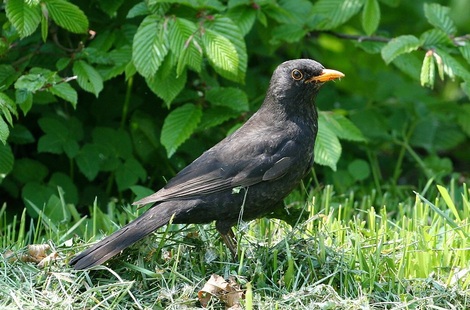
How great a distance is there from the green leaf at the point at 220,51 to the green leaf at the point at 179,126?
1.86 feet

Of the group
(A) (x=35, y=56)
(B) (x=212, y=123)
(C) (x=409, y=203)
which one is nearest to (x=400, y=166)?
(C) (x=409, y=203)

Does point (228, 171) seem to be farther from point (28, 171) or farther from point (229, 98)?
point (28, 171)

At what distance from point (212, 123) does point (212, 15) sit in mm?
768

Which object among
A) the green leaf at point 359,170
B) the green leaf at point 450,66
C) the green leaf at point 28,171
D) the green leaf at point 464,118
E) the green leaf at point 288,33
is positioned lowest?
the green leaf at point 359,170

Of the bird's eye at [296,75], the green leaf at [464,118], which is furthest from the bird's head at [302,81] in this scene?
the green leaf at [464,118]

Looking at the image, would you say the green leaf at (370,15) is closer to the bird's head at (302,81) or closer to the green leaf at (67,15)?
the bird's head at (302,81)

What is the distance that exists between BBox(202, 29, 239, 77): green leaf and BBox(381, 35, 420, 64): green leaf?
40.2 inches

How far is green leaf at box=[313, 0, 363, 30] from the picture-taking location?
5594mm

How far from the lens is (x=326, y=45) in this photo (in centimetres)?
769

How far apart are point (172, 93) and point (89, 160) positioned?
0.91 metres

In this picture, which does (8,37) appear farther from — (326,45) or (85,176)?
(326,45)

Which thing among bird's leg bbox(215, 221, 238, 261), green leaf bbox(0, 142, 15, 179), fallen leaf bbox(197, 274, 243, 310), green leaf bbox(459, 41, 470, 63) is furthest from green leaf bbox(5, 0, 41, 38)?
green leaf bbox(459, 41, 470, 63)

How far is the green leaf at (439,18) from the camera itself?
5.45 meters

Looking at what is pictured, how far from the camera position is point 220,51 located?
493cm
